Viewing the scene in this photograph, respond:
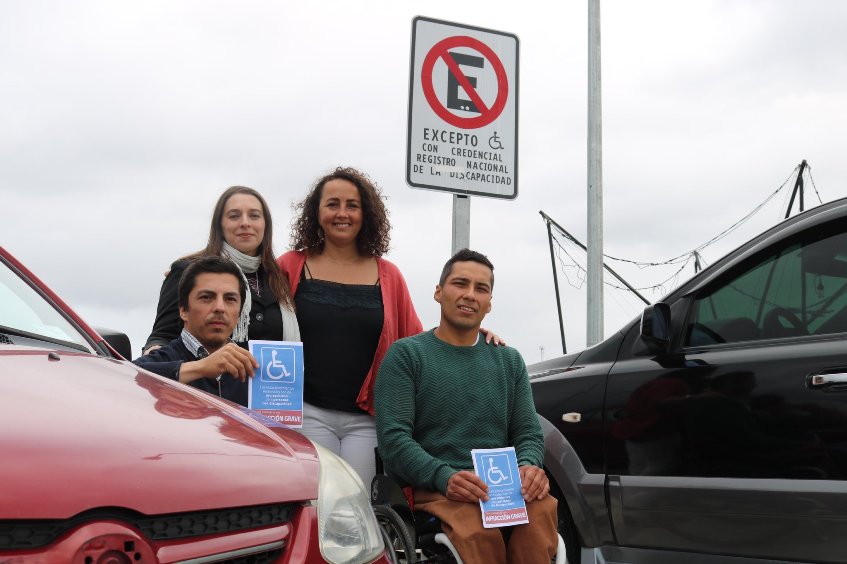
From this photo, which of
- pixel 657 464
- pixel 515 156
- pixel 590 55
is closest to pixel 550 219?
pixel 590 55

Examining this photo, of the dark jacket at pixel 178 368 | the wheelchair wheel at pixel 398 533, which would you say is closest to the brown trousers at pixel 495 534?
the wheelchair wheel at pixel 398 533

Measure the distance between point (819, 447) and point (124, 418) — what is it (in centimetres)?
243

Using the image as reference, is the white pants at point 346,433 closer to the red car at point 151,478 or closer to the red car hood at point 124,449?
the red car at point 151,478

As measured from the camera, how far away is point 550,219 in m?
17.2

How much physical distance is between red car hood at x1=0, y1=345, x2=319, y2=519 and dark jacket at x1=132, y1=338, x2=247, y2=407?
0.75 meters

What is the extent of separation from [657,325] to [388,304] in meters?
1.10

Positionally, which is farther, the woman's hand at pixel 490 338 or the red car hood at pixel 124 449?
the woman's hand at pixel 490 338

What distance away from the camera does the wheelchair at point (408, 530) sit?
3.43 meters

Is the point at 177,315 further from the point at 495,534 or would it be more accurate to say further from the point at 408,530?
the point at 495,534

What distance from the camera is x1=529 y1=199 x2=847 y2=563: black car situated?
353 cm

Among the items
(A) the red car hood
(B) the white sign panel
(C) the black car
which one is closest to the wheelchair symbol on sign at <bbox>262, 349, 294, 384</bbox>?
(A) the red car hood

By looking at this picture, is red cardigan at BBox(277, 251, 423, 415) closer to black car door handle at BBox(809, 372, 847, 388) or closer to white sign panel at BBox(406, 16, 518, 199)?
white sign panel at BBox(406, 16, 518, 199)

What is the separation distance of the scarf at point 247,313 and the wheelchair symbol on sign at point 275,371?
39 centimetres

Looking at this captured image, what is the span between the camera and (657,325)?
4.03 meters
